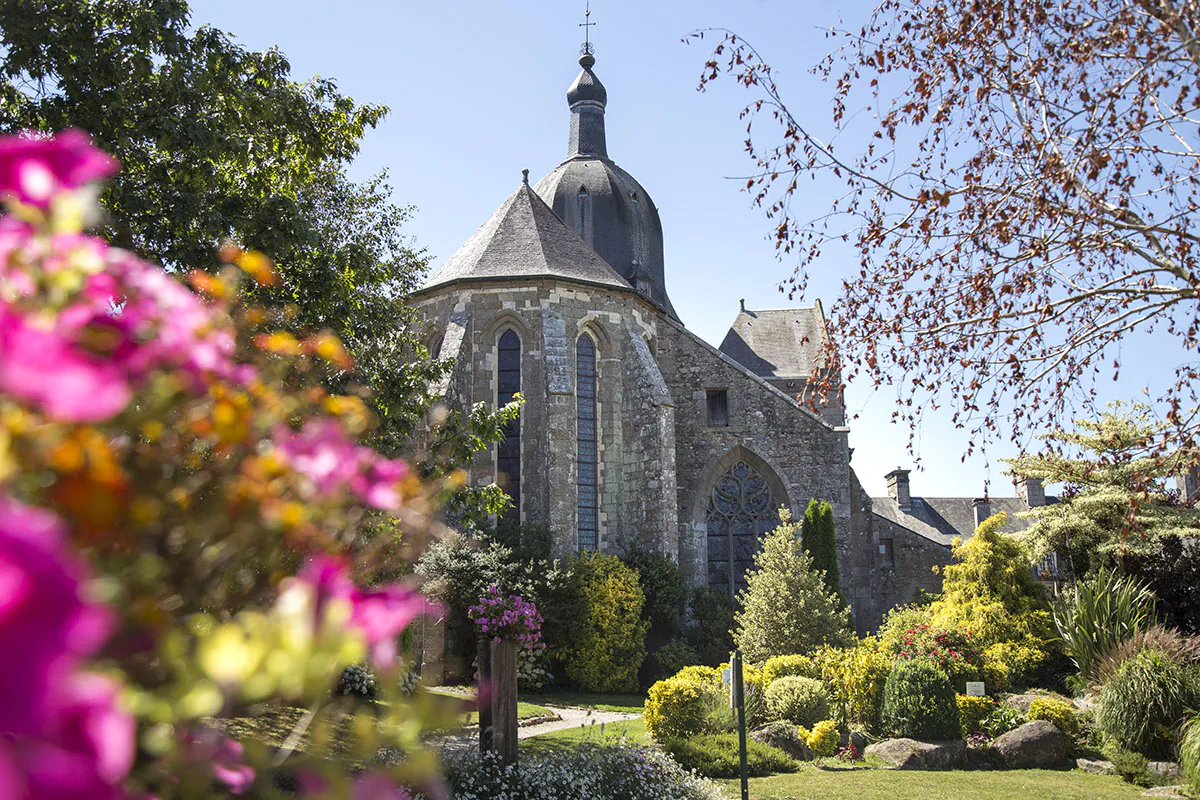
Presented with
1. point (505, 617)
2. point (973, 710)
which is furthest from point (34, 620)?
point (973, 710)

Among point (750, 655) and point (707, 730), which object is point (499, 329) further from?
point (707, 730)

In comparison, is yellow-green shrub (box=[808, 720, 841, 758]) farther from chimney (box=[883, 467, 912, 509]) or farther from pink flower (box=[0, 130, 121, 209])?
chimney (box=[883, 467, 912, 509])

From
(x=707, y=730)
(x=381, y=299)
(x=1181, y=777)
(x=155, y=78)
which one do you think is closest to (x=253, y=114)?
(x=155, y=78)

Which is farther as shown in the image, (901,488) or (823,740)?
(901,488)

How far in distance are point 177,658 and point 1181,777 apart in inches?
543

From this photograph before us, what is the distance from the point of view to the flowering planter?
9422mm

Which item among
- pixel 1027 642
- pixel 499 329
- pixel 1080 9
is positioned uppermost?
pixel 499 329

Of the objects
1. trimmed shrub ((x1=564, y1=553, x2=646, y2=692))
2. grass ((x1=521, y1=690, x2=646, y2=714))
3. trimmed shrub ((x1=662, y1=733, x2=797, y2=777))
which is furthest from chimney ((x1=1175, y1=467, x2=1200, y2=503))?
trimmed shrub ((x1=564, y1=553, x2=646, y2=692))

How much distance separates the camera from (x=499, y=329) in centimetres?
2548

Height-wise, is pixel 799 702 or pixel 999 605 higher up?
pixel 999 605

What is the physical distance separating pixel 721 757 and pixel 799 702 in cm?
308

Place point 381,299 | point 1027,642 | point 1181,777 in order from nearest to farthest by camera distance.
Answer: point 1181,777 < point 381,299 < point 1027,642

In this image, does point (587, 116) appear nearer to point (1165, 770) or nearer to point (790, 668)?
point (790, 668)

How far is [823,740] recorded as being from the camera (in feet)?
45.2
